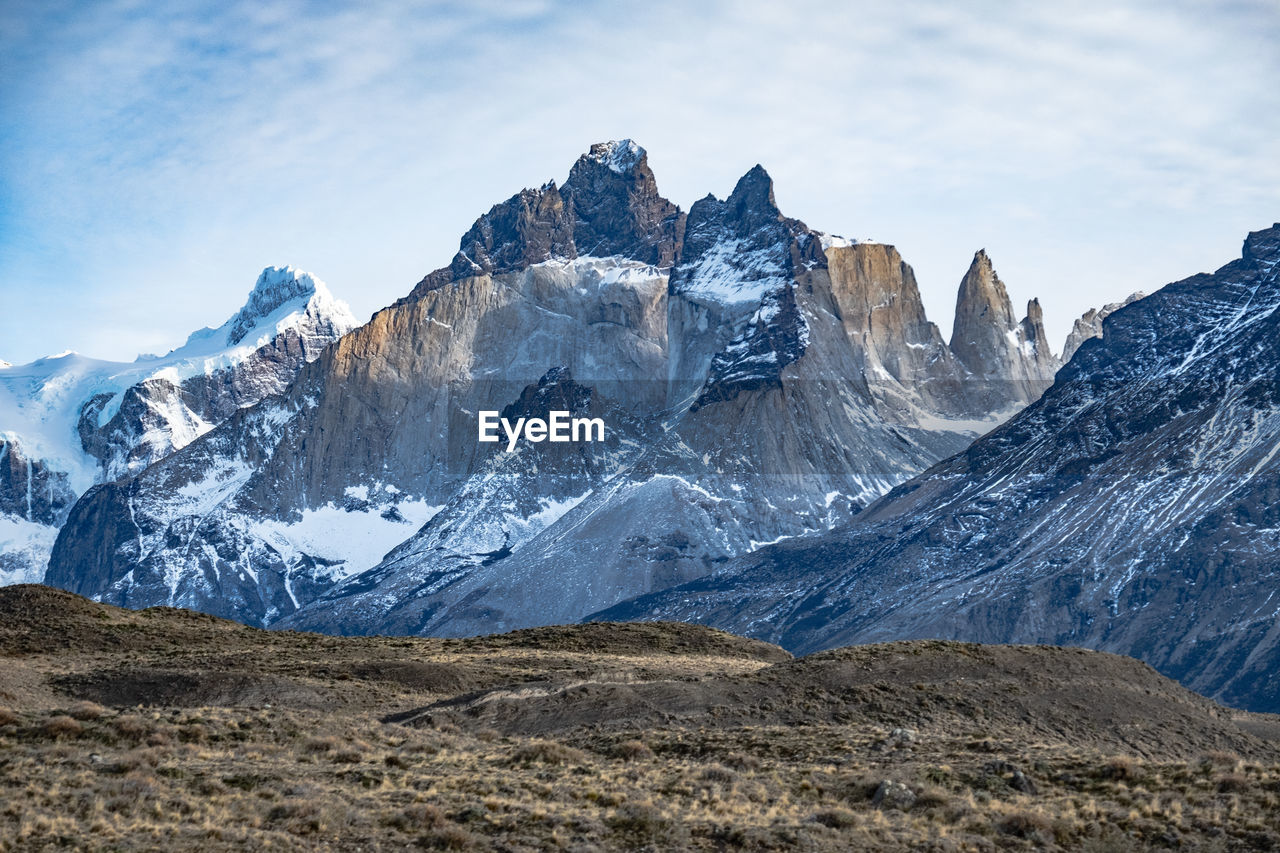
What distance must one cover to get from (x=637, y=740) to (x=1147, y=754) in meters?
21.3

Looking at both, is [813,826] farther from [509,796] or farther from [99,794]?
[99,794]

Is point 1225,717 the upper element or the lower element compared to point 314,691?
lower

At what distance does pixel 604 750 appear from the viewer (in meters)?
59.1

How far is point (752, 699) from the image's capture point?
68.9 m

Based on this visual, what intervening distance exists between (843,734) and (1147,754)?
43.2 ft

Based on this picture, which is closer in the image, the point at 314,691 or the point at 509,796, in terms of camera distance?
the point at 509,796

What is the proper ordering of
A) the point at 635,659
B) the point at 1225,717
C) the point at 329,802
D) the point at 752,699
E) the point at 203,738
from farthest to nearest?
the point at 635,659 → the point at 1225,717 → the point at 752,699 → the point at 203,738 → the point at 329,802

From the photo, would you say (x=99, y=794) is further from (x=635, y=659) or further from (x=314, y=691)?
(x=635, y=659)

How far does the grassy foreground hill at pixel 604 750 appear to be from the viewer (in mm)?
45562

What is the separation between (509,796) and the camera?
4950 centimetres

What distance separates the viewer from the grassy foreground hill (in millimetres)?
45562

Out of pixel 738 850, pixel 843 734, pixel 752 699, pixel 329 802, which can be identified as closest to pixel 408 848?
pixel 329 802

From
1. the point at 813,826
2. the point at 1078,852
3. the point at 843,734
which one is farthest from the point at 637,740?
the point at 1078,852

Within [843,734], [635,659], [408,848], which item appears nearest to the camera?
[408,848]
